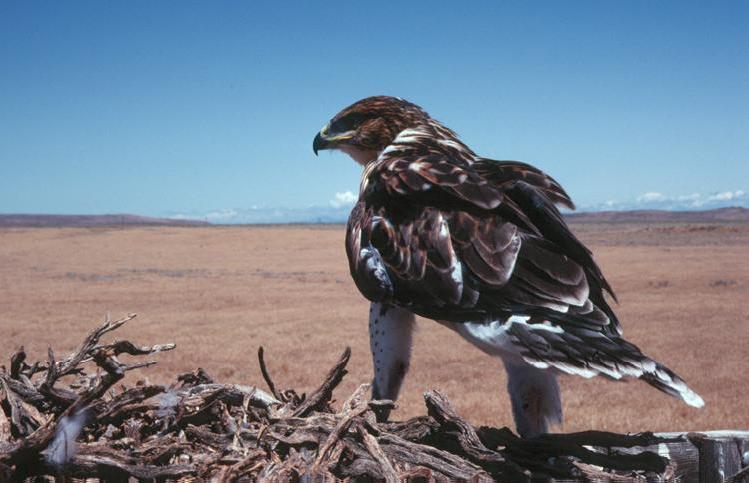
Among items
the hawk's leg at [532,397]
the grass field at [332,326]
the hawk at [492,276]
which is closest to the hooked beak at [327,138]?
the hawk at [492,276]

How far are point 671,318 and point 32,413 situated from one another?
2111 cm

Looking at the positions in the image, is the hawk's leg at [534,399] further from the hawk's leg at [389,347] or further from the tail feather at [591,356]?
the hawk's leg at [389,347]

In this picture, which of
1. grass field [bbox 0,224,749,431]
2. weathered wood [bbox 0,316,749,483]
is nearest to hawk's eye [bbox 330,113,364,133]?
grass field [bbox 0,224,749,431]

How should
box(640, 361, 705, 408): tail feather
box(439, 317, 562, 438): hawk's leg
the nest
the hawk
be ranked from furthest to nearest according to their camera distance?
box(439, 317, 562, 438): hawk's leg → the hawk → box(640, 361, 705, 408): tail feather → the nest

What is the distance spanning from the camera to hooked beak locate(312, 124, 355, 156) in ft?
13.1

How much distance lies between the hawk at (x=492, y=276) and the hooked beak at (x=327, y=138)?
56cm

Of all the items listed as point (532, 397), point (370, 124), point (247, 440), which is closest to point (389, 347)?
point (532, 397)

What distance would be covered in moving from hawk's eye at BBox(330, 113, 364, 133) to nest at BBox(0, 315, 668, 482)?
173 cm

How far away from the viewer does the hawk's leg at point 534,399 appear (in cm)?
277

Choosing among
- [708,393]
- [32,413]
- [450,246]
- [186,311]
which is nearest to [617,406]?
[708,393]

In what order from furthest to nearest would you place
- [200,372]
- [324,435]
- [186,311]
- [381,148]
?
[186,311]
[381,148]
[200,372]
[324,435]

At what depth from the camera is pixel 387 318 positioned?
10.1 feet

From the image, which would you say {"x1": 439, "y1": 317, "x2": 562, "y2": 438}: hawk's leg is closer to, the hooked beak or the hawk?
the hawk

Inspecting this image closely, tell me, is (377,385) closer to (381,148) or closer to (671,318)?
(381,148)
